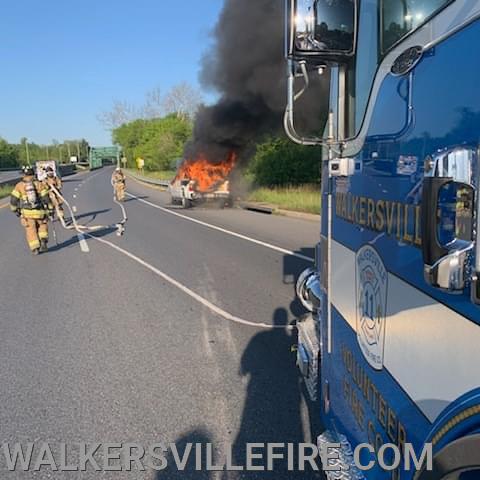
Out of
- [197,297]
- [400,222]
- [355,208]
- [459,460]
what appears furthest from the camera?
[197,297]

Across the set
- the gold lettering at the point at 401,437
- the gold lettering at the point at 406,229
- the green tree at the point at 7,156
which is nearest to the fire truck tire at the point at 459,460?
the gold lettering at the point at 401,437

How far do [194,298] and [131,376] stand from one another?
2484 millimetres

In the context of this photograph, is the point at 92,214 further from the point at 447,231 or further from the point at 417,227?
the point at 447,231

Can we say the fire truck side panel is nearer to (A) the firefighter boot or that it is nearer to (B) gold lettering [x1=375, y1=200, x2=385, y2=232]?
(B) gold lettering [x1=375, y1=200, x2=385, y2=232]

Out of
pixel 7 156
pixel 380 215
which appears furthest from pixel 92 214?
pixel 7 156

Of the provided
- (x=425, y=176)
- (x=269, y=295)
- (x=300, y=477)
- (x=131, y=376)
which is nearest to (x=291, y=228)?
(x=269, y=295)

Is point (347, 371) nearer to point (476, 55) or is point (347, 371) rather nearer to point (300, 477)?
point (300, 477)

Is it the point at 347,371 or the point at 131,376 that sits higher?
the point at 347,371

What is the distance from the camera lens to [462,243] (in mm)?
1221

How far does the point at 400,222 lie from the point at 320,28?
2.59 feet

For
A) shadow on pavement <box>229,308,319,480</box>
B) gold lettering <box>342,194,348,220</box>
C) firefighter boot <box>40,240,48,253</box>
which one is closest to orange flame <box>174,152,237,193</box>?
firefighter boot <box>40,240,48,253</box>

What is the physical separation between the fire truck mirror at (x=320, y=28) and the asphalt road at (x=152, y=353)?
210 centimetres

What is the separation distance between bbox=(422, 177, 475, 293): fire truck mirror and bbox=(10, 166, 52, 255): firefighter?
32.3ft

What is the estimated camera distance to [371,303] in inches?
73.0
